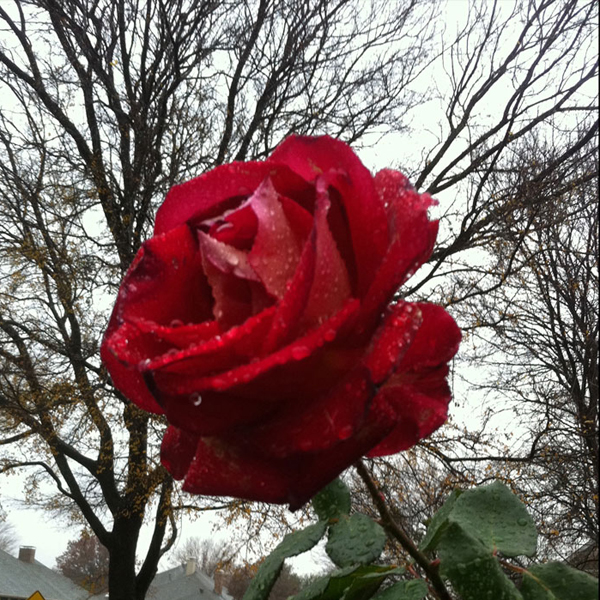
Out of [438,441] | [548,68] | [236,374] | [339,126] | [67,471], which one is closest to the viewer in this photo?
[236,374]

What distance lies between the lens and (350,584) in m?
0.39

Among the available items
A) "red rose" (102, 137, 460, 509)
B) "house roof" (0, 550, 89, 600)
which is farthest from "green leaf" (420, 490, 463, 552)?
"house roof" (0, 550, 89, 600)

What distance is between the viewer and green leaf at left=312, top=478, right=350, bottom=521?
1.41ft

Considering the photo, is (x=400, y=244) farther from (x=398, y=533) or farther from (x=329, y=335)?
(x=398, y=533)

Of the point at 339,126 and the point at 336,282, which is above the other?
the point at 339,126

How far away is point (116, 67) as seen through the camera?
7664 mm

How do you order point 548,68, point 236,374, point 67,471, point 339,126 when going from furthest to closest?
point 67,471, point 339,126, point 548,68, point 236,374

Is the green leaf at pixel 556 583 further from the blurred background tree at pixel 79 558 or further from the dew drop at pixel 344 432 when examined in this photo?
the blurred background tree at pixel 79 558

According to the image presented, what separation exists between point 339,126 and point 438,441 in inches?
173

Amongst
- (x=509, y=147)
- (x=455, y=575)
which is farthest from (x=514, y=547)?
(x=509, y=147)

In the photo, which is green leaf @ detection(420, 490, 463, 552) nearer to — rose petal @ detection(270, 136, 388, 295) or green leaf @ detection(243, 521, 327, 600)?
green leaf @ detection(243, 521, 327, 600)

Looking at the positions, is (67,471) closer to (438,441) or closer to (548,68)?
(438,441)

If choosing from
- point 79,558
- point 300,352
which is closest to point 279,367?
point 300,352

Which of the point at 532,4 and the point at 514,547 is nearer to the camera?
the point at 514,547
